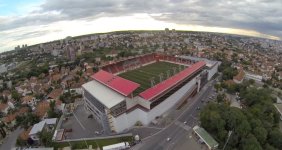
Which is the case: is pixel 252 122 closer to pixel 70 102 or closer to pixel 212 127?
pixel 212 127

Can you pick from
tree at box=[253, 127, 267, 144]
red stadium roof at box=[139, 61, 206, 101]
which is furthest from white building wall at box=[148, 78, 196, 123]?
tree at box=[253, 127, 267, 144]

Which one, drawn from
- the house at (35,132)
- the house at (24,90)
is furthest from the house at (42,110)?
the house at (24,90)

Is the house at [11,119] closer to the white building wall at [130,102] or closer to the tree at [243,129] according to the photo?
the white building wall at [130,102]

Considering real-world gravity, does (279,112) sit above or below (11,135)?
above

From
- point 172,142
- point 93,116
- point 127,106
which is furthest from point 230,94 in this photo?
point 93,116

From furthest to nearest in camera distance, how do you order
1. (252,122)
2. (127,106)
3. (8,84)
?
(8,84)
(127,106)
(252,122)

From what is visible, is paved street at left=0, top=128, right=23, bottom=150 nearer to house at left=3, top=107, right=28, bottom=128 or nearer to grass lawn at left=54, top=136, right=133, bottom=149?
house at left=3, top=107, right=28, bottom=128

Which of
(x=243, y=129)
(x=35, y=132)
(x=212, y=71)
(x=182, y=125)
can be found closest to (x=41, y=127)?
(x=35, y=132)
